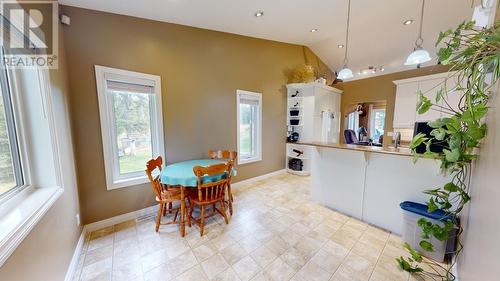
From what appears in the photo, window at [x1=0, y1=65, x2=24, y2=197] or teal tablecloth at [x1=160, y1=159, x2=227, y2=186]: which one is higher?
window at [x1=0, y1=65, x2=24, y2=197]

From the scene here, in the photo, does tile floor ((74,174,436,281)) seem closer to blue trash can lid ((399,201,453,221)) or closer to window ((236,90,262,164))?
blue trash can lid ((399,201,453,221))

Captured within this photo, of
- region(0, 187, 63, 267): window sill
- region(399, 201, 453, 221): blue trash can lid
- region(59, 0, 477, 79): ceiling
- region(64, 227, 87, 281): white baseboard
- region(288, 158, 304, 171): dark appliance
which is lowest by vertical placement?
region(64, 227, 87, 281): white baseboard

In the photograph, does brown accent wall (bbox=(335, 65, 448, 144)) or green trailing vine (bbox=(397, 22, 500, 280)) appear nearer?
green trailing vine (bbox=(397, 22, 500, 280))

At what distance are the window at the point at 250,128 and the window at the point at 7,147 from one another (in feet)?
9.47

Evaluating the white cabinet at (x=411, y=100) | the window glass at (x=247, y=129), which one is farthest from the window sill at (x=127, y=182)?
the white cabinet at (x=411, y=100)

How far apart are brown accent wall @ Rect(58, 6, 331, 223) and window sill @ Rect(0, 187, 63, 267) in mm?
965

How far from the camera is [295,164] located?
461 cm

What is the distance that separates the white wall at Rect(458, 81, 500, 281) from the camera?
90 cm

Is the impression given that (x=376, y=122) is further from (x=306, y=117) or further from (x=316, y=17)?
(x=316, y=17)

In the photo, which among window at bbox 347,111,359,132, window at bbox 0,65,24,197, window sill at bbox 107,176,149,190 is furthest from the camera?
window at bbox 347,111,359,132

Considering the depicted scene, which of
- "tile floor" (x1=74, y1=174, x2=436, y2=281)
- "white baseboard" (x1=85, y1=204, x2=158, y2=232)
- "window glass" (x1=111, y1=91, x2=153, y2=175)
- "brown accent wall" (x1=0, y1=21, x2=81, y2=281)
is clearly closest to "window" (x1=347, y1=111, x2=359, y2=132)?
"tile floor" (x1=74, y1=174, x2=436, y2=281)

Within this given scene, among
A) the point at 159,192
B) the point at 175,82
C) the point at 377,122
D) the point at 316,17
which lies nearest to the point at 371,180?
the point at 159,192

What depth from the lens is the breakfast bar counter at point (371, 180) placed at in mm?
1999

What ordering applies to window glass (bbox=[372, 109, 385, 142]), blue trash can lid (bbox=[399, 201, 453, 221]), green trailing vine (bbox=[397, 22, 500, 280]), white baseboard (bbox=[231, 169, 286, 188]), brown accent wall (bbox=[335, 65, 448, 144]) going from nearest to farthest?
1. green trailing vine (bbox=[397, 22, 500, 280])
2. blue trash can lid (bbox=[399, 201, 453, 221])
3. white baseboard (bbox=[231, 169, 286, 188])
4. brown accent wall (bbox=[335, 65, 448, 144])
5. window glass (bbox=[372, 109, 385, 142])
